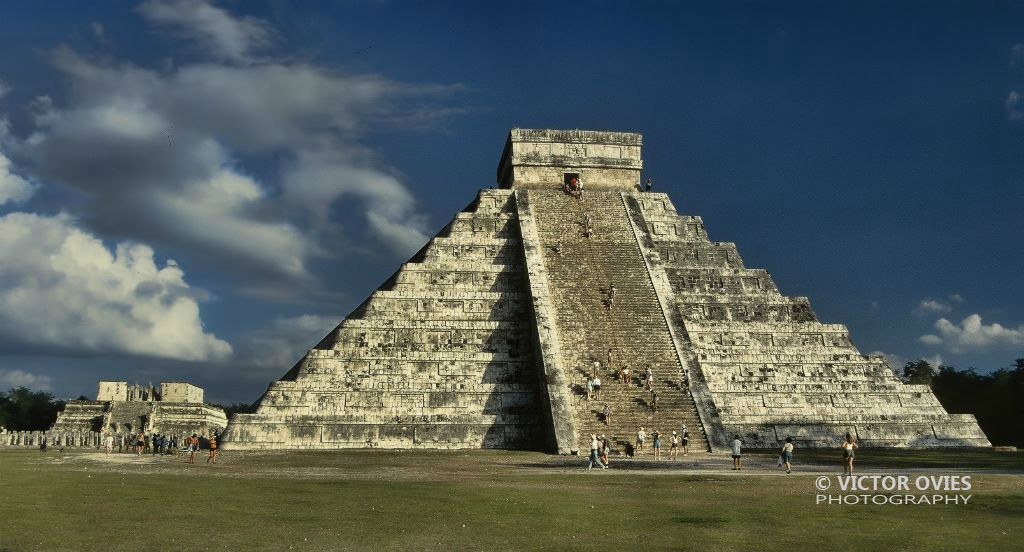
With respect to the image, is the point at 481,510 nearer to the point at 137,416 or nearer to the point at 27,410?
the point at 137,416

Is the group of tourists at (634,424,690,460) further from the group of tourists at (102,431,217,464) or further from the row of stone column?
the row of stone column

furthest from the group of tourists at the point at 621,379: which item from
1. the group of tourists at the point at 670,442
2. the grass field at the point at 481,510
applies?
the grass field at the point at 481,510

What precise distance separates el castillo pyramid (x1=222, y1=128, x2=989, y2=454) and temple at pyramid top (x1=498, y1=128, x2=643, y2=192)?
2496mm

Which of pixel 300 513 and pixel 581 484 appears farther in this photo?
pixel 581 484

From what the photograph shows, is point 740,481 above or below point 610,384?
below

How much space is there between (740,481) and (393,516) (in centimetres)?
795

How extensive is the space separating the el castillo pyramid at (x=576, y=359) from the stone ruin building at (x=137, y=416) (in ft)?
54.8

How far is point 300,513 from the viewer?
43.3ft

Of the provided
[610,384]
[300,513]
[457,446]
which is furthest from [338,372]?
[300,513]

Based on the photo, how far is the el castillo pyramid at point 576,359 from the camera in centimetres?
2789

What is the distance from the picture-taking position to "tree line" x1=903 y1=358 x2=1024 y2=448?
43750 millimetres

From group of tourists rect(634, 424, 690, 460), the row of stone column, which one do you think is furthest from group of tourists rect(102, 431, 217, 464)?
group of tourists rect(634, 424, 690, 460)

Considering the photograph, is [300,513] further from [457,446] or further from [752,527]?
[457,446]

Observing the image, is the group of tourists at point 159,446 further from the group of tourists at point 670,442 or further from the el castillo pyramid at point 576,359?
the group of tourists at point 670,442
